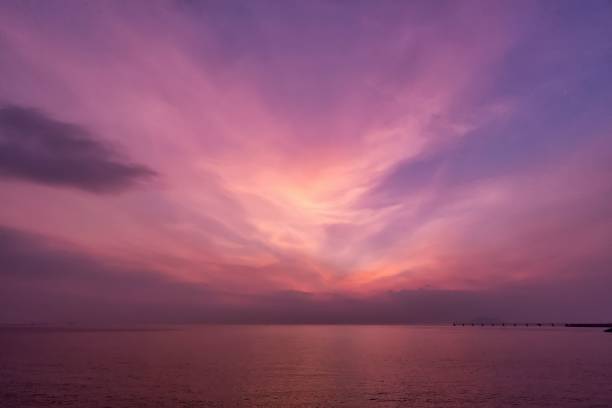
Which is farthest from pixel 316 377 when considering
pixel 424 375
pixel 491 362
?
pixel 491 362

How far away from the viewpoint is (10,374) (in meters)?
80.4

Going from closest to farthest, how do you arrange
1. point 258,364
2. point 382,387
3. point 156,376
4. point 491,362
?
point 382,387, point 156,376, point 258,364, point 491,362

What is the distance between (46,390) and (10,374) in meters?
21.7

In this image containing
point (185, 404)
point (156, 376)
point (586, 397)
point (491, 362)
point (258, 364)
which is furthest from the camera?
point (491, 362)

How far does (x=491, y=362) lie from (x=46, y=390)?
90802mm

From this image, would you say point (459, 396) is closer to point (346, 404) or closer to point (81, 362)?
point (346, 404)

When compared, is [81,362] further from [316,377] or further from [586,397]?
[586,397]

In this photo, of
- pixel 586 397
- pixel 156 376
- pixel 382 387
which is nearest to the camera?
pixel 586 397

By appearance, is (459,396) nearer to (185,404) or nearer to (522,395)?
(522,395)

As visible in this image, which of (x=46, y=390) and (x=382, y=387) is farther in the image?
(x=382, y=387)

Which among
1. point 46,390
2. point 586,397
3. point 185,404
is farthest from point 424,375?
point 46,390

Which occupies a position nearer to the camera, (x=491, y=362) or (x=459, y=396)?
(x=459, y=396)

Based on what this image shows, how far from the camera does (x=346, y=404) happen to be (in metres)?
57.2

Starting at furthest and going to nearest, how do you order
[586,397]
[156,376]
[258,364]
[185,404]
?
[258,364] → [156,376] → [586,397] → [185,404]
